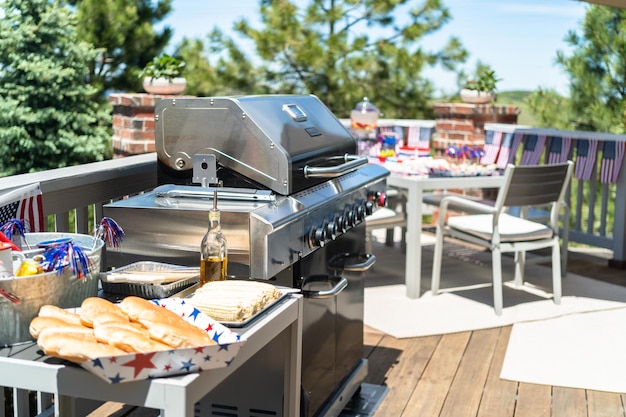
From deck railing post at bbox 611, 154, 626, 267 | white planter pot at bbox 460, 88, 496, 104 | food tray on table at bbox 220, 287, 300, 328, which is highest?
white planter pot at bbox 460, 88, 496, 104

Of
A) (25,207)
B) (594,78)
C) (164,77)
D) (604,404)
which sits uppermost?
(594,78)

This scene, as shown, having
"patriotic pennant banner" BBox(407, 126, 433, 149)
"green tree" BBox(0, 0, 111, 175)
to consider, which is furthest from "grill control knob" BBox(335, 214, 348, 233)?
"green tree" BBox(0, 0, 111, 175)

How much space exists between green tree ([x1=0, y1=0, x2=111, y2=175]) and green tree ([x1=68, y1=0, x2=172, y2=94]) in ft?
4.08

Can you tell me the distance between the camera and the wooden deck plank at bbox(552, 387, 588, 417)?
313 centimetres

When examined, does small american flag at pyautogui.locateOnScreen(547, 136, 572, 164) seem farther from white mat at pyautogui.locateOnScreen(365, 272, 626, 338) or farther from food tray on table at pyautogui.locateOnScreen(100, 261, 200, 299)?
food tray on table at pyautogui.locateOnScreen(100, 261, 200, 299)

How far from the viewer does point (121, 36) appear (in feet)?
49.1

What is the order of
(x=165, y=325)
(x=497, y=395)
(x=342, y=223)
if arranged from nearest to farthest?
(x=165, y=325) → (x=342, y=223) → (x=497, y=395)

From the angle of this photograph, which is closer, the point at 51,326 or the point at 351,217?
the point at 51,326

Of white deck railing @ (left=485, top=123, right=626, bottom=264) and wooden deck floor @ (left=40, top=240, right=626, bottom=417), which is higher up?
white deck railing @ (left=485, top=123, right=626, bottom=264)

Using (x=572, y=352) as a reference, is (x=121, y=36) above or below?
above

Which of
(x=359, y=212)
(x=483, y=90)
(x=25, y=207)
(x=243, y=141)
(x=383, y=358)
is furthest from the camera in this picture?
(x=483, y=90)

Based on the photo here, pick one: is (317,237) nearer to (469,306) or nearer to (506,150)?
(469,306)

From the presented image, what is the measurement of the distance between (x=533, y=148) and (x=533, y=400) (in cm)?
342

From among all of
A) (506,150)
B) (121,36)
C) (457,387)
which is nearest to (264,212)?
(457,387)
